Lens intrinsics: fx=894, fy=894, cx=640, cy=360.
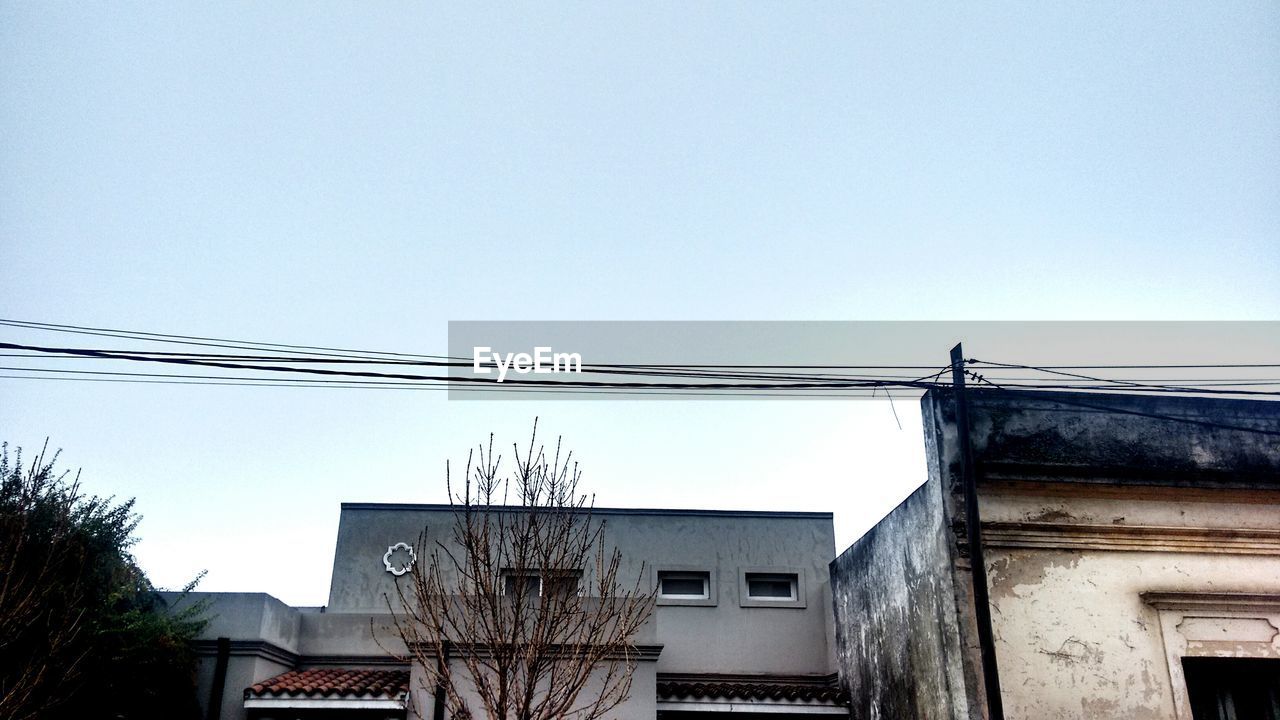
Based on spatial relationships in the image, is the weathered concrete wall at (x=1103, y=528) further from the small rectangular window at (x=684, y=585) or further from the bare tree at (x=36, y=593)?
the bare tree at (x=36, y=593)

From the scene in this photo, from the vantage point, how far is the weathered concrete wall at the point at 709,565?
15469 mm

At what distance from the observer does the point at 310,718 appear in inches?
512

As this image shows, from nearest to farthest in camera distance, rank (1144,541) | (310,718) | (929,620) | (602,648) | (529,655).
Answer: (529,655)
(602,648)
(1144,541)
(929,620)
(310,718)

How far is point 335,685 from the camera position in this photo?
13008 millimetres

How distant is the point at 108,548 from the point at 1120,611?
12932 mm

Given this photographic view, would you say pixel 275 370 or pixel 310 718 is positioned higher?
pixel 275 370

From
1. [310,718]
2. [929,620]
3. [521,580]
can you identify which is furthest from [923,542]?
[310,718]

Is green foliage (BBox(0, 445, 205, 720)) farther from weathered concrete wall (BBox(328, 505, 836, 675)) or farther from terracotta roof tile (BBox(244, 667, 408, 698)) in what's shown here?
weathered concrete wall (BBox(328, 505, 836, 675))

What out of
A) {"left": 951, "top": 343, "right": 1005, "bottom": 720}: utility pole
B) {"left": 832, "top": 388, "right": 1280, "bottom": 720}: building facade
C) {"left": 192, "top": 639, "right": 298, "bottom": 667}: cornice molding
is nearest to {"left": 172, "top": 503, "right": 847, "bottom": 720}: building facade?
{"left": 192, "top": 639, "right": 298, "bottom": 667}: cornice molding

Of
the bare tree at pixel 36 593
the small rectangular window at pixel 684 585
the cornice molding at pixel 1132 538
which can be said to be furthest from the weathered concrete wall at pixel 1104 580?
the bare tree at pixel 36 593

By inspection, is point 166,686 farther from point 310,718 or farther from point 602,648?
point 602,648

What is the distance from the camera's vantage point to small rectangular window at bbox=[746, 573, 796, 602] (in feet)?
53.5

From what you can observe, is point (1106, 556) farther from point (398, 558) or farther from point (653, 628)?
point (398, 558)

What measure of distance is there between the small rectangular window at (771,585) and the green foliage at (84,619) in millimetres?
9165
